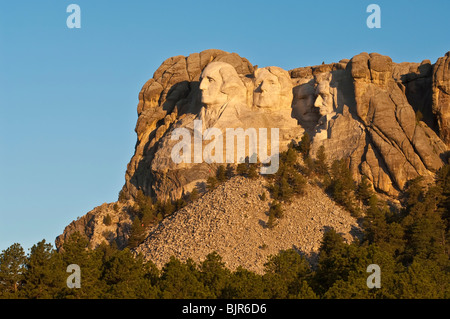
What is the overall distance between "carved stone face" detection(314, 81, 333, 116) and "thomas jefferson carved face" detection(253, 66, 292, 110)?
152 inches

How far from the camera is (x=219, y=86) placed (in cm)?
9544

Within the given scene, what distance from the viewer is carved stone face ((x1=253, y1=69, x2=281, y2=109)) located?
95.7 meters

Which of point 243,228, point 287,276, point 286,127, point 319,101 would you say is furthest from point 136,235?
point 287,276

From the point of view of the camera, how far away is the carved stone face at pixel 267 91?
95688mm

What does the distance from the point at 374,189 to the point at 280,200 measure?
8287 millimetres

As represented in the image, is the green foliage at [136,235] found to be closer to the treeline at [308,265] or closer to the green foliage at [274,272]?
the treeline at [308,265]

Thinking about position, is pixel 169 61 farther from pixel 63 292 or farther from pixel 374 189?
pixel 63 292

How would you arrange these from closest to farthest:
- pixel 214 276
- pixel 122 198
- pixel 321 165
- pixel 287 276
Answer: pixel 214 276 < pixel 287 276 < pixel 321 165 < pixel 122 198

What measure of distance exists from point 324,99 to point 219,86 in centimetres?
956

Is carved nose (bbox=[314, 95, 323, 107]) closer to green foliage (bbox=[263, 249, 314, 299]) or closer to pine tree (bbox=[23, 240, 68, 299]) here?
green foliage (bbox=[263, 249, 314, 299])

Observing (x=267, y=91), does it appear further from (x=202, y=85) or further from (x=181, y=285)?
(x=181, y=285)

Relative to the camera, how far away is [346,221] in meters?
82.8

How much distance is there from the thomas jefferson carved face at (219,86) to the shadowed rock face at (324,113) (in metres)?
0.09
